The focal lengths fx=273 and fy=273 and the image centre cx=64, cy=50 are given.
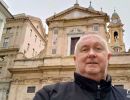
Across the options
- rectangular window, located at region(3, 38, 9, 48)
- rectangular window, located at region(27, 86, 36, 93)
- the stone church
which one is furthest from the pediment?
rectangular window, located at region(27, 86, 36, 93)

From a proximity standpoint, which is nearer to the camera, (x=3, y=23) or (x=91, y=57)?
(x=91, y=57)

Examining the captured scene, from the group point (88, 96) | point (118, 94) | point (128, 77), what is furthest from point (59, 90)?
point (128, 77)

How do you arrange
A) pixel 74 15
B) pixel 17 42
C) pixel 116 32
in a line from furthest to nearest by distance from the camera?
1. pixel 116 32
2. pixel 17 42
3. pixel 74 15

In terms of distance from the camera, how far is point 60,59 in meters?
18.9

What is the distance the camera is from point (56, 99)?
1.99 meters

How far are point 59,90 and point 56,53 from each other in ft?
57.2

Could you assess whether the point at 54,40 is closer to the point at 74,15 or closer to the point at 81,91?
the point at 74,15

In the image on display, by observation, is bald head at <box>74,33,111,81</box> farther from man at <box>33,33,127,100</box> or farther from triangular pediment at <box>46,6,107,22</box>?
triangular pediment at <box>46,6,107,22</box>

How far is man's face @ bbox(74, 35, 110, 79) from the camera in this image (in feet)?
6.93

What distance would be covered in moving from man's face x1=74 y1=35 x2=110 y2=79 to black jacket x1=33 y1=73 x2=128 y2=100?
0.09 m

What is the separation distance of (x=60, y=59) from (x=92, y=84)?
55.6ft

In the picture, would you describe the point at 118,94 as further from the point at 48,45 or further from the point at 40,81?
the point at 48,45

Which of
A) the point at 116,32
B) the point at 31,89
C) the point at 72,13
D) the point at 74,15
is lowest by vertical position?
the point at 31,89

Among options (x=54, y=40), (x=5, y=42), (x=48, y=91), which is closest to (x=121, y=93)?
(x=48, y=91)
